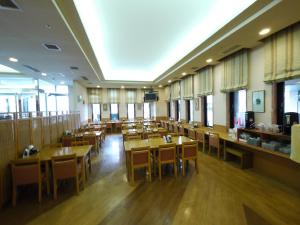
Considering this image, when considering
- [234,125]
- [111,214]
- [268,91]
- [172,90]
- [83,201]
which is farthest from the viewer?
[172,90]

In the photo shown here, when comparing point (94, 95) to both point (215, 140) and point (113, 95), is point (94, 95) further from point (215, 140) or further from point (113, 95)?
point (215, 140)

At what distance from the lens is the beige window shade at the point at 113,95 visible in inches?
488

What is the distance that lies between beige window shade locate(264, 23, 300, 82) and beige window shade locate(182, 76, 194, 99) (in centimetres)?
435

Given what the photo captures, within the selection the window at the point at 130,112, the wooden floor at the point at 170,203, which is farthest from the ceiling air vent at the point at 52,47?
the window at the point at 130,112

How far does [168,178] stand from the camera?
3.89 m

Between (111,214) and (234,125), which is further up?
(234,125)

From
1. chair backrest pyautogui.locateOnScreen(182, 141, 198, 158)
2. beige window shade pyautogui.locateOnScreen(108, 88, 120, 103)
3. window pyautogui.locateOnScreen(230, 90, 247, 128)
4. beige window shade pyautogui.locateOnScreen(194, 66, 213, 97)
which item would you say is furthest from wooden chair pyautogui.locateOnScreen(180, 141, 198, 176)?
beige window shade pyautogui.locateOnScreen(108, 88, 120, 103)

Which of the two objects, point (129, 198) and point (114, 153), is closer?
point (129, 198)

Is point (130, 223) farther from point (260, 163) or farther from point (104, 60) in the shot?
point (104, 60)

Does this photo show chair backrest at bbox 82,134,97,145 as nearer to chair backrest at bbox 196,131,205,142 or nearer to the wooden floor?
the wooden floor

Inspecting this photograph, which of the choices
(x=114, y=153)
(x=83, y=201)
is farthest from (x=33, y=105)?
(x=83, y=201)

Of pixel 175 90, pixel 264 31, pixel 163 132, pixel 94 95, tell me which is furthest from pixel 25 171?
pixel 94 95

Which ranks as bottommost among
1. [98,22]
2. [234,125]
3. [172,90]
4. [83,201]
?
[83,201]

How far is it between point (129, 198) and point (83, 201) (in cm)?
86
